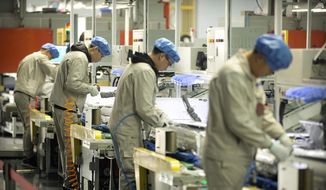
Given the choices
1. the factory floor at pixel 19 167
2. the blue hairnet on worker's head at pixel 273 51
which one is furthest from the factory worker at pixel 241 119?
the factory floor at pixel 19 167

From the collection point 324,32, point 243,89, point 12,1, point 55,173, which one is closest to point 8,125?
point 12,1

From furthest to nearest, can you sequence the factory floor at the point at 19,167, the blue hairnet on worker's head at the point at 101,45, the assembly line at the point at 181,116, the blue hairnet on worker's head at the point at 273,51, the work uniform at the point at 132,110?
1. the factory floor at the point at 19,167
2. the blue hairnet on worker's head at the point at 101,45
3. the work uniform at the point at 132,110
4. the assembly line at the point at 181,116
5. the blue hairnet on worker's head at the point at 273,51

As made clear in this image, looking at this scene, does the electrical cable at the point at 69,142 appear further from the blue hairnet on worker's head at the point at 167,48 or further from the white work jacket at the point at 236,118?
the white work jacket at the point at 236,118

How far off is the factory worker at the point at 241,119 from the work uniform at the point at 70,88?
3.61 meters

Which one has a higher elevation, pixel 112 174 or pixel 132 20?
pixel 132 20

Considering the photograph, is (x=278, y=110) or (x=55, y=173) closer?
(x=278, y=110)

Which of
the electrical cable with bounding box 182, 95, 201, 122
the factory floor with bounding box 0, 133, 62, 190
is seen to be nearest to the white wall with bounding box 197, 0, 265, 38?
the factory floor with bounding box 0, 133, 62, 190

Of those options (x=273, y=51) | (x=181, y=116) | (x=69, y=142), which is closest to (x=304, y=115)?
(x=273, y=51)

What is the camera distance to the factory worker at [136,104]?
5.62 m

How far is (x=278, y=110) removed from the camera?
5180mm

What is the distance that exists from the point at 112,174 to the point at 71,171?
1328 mm

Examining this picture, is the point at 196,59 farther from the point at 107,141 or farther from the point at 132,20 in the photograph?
the point at 132,20

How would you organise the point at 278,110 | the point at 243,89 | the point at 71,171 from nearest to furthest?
the point at 243,89 < the point at 278,110 < the point at 71,171

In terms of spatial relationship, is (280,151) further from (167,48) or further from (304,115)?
(167,48)
